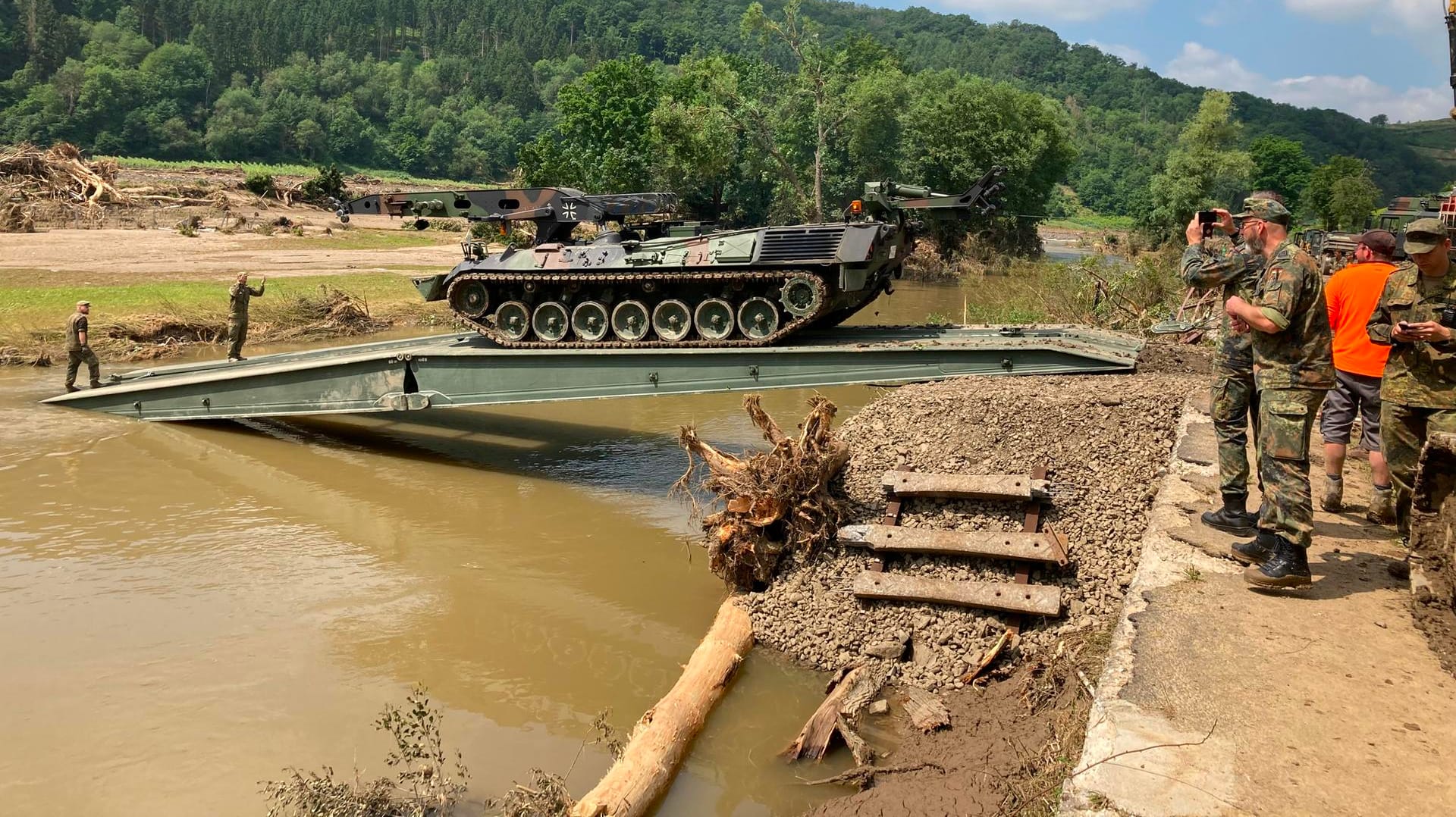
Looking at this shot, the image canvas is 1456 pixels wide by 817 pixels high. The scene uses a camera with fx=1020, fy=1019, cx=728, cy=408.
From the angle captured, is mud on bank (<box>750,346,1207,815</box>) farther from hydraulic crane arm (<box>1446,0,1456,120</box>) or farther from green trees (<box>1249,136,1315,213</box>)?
green trees (<box>1249,136,1315,213</box>)

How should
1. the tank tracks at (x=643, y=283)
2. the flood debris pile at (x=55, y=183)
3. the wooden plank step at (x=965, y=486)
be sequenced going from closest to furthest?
1. the wooden plank step at (x=965, y=486)
2. the tank tracks at (x=643, y=283)
3. the flood debris pile at (x=55, y=183)

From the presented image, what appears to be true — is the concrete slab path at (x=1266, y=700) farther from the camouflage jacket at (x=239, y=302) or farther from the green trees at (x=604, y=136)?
the green trees at (x=604, y=136)

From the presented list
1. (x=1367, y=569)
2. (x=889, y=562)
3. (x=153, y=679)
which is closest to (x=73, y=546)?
(x=153, y=679)

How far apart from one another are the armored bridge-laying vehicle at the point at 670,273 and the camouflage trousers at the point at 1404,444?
5088mm

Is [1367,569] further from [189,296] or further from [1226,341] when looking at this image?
[189,296]

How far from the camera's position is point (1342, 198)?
163 feet

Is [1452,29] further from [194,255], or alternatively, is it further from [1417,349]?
[194,255]

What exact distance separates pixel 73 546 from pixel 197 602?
2.10m

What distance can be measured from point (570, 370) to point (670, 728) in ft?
17.9

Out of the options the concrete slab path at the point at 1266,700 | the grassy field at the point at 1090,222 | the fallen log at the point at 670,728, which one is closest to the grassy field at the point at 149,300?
the fallen log at the point at 670,728

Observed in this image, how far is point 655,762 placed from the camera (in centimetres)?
524

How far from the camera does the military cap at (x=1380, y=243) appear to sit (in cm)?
673

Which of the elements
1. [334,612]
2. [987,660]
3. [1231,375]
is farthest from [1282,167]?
[334,612]

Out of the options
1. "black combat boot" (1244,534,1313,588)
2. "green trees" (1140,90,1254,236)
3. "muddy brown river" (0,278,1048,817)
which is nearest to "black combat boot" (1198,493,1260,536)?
"black combat boot" (1244,534,1313,588)
